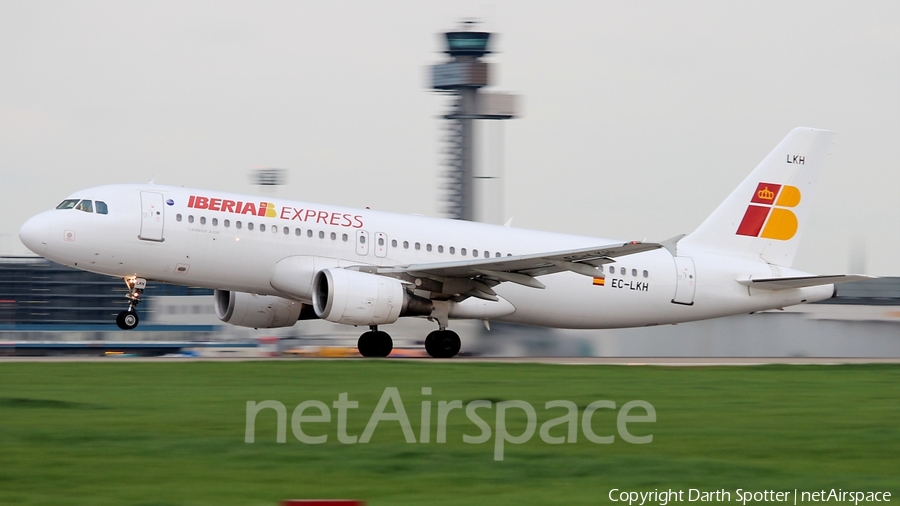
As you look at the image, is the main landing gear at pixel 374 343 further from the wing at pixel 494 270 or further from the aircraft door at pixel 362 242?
the aircraft door at pixel 362 242

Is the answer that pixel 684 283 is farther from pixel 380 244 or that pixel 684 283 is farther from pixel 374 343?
pixel 374 343

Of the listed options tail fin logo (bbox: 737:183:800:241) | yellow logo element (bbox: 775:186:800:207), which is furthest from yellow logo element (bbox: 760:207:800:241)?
yellow logo element (bbox: 775:186:800:207)

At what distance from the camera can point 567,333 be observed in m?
32.4

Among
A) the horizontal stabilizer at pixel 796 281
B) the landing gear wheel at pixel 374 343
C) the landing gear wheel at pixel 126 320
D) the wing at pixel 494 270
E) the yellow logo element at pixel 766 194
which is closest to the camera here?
the wing at pixel 494 270

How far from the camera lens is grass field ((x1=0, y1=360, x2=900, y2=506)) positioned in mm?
9781

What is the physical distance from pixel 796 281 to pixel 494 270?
8.54 m

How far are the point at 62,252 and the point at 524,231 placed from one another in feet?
36.2

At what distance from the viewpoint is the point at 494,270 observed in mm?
25266

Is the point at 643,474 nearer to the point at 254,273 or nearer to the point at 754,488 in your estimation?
the point at 754,488

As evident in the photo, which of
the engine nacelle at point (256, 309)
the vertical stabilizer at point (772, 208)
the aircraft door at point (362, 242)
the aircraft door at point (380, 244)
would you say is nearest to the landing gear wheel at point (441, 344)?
the aircraft door at point (380, 244)

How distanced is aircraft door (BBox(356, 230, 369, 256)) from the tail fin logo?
10.3 metres

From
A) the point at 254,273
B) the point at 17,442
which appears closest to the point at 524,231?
the point at 254,273

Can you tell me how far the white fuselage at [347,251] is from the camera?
984 inches
